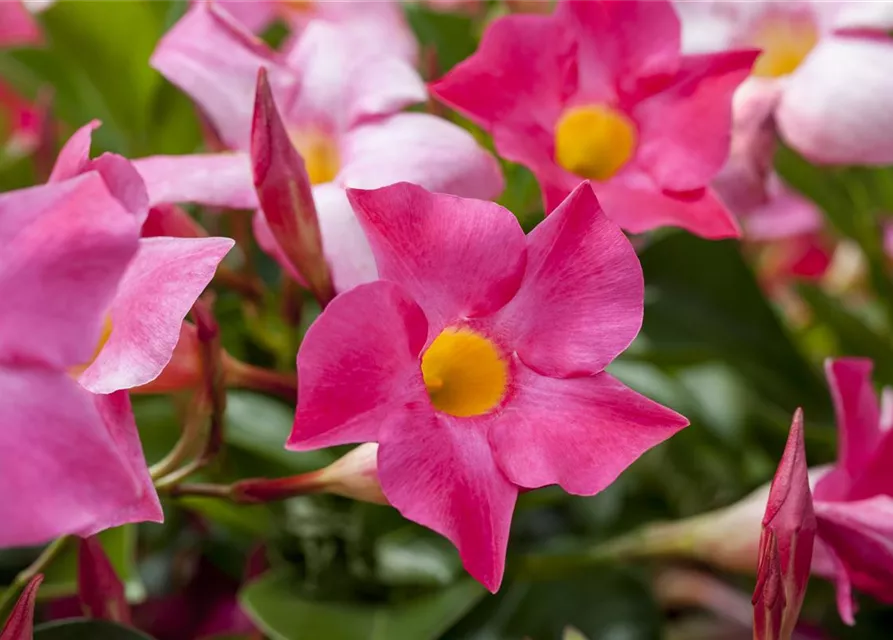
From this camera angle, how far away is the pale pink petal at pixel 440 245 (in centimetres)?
27

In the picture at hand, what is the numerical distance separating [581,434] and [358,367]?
73mm

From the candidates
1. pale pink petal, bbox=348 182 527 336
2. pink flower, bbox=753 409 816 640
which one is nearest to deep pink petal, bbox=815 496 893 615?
pink flower, bbox=753 409 816 640

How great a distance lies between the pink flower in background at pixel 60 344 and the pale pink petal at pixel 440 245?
0.23 ft

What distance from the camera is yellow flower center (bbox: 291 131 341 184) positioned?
40cm

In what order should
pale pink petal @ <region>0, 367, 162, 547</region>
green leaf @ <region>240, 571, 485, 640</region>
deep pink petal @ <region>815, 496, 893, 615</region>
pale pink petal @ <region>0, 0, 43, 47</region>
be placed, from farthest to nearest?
pale pink petal @ <region>0, 0, 43, 47</region>
green leaf @ <region>240, 571, 485, 640</region>
deep pink petal @ <region>815, 496, 893, 615</region>
pale pink petal @ <region>0, 367, 162, 547</region>

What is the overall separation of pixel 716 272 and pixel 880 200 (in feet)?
0.97

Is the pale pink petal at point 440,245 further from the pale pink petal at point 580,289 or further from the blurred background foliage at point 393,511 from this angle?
the blurred background foliage at point 393,511

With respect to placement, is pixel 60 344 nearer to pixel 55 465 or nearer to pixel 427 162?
pixel 55 465

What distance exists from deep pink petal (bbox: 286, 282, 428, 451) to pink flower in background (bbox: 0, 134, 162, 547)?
51 mm

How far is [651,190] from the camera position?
0.36 m

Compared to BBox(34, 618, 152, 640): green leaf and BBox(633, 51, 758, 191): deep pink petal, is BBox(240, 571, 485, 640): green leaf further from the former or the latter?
BBox(633, 51, 758, 191): deep pink petal

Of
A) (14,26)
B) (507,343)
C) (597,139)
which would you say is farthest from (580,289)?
(14,26)

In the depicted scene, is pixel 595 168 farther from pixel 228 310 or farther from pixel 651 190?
pixel 228 310

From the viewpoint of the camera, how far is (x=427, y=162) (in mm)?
333
